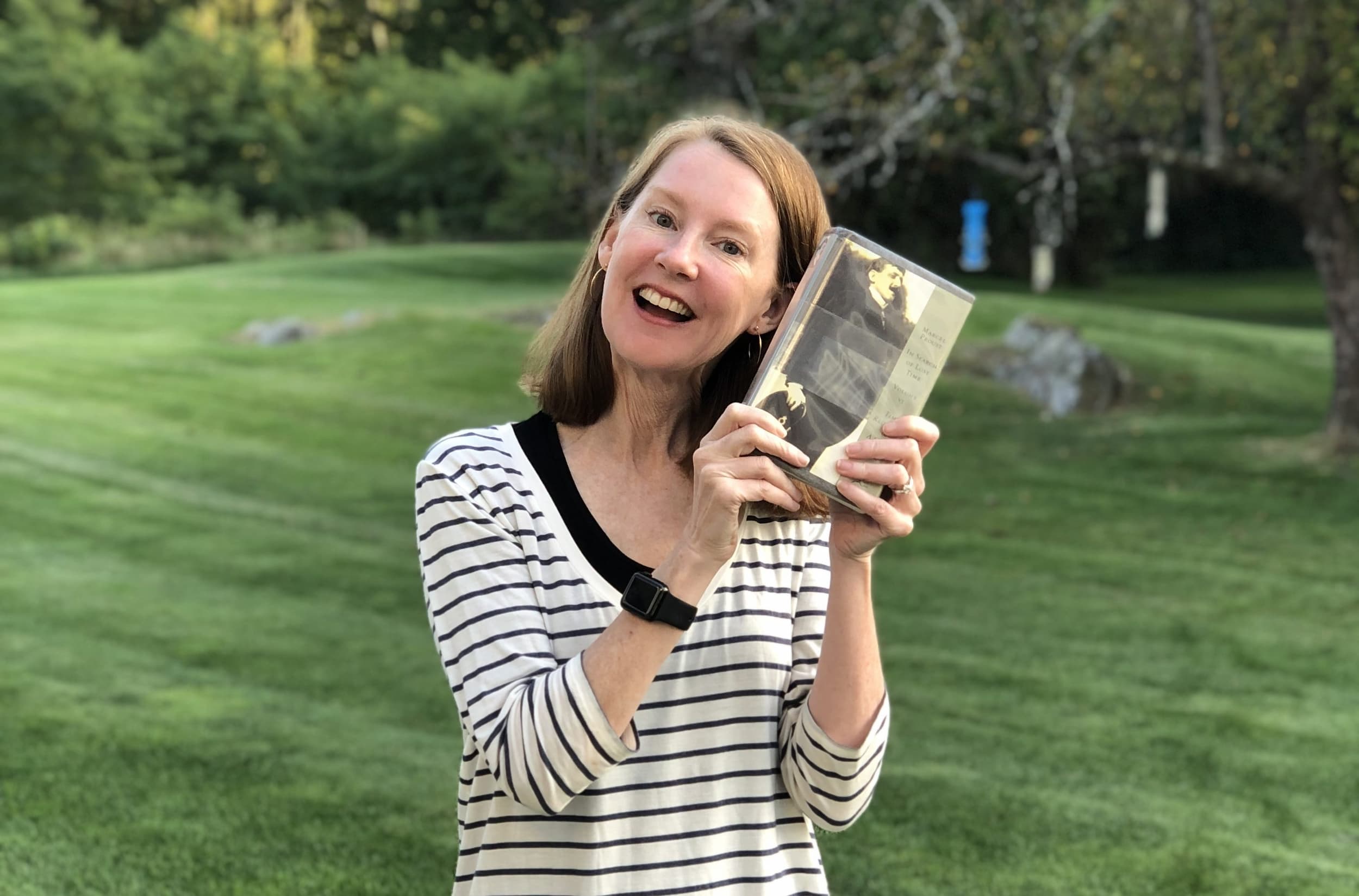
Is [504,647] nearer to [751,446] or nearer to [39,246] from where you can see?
[751,446]

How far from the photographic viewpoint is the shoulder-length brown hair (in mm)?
1766

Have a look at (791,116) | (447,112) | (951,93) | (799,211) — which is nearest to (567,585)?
(799,211)

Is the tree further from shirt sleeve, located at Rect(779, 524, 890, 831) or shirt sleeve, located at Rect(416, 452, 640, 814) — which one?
shirt sleeve, located at Rect(416, 452, 640, 814)

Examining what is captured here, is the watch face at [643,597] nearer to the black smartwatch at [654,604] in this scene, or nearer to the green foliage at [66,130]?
the black smartwatch at [654,604]

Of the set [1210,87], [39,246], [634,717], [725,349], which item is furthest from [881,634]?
[39,246]

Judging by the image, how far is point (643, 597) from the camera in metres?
1.50

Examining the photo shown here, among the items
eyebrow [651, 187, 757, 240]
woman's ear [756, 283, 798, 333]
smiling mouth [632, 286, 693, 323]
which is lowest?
woman's ear [756, 283, 798, 333]

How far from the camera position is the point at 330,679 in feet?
18.4

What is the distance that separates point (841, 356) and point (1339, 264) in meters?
8.84

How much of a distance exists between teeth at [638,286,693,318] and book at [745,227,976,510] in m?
0.17

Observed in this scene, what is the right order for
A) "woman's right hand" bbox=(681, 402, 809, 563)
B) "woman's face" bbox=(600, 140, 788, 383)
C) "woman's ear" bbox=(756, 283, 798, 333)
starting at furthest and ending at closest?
1. "woman's ear" bbox=(756, 283, 798, 333)
2. "woman's face" bbox=(600, 140, 788, 383)
3. "woman's right hand" bbox=(681, 402, 809, 563)

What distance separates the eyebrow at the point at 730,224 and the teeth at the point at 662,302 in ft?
0.35

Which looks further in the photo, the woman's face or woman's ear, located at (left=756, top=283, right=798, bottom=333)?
woman's ear, located at (left=756, top=283, right=798, bottom=333)

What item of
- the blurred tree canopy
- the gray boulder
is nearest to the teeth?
the blurred tree canopy
